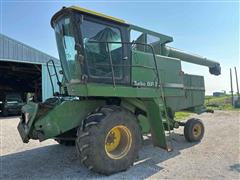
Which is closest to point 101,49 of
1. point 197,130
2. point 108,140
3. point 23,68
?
point 108,140

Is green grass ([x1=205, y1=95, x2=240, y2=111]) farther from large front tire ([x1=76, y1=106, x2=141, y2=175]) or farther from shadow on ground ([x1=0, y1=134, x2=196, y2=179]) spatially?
large front tire ([x1=76, y1=106, x2=141, y2=175])

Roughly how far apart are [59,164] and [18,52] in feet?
46.8

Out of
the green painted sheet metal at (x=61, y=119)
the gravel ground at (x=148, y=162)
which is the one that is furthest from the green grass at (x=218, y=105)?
the green painted sheet metal at (x=61, y=119)

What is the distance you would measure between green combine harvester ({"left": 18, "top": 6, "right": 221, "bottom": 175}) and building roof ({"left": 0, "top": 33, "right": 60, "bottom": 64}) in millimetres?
12702

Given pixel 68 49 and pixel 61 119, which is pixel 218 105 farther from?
pixel 61 119

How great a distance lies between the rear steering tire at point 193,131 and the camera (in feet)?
26.4

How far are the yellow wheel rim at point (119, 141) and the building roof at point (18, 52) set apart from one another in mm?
14587

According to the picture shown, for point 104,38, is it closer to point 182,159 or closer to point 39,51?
point 182,159

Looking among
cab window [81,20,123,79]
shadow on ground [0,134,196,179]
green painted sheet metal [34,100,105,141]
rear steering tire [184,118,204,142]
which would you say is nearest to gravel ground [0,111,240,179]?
shadow on ground [0,134,196,179]

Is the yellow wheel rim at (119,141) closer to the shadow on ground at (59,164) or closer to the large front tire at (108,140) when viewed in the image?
the large front tire at (108,140)

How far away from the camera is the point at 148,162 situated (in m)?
5.84

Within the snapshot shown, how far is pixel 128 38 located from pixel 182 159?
3.12 meters

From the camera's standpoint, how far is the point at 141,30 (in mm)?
6715

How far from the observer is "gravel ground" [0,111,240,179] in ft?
16.4
